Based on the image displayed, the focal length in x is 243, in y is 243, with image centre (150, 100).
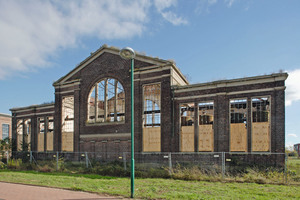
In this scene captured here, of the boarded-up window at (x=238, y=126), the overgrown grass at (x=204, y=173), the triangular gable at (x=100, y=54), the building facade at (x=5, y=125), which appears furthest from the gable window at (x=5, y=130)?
the boarded-up window at (x=238, y=126)

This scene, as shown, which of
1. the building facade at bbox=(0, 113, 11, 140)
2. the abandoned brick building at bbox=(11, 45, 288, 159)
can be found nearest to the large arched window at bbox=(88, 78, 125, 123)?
the abandoned brick building at bbox=(11, 45, 288, 159)

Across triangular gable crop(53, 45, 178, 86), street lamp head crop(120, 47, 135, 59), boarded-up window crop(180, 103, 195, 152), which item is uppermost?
triangular gable crop(53, 45, 178, 86)

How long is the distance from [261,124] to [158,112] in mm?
8026

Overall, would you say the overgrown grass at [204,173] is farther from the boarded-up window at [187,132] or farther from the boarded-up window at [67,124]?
the boarded-up window at [67,124]

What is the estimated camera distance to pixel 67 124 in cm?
2602

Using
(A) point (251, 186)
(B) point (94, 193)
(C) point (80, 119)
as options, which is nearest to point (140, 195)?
(B) point (94, 193)

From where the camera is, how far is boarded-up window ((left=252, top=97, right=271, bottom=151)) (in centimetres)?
1677

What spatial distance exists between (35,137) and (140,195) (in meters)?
21.6

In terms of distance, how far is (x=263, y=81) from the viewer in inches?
669

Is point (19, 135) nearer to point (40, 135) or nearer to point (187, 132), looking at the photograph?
point (40, 135)

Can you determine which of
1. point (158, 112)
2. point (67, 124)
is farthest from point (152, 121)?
point (67, 124)

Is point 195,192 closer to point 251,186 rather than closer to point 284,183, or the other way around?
point 251,186

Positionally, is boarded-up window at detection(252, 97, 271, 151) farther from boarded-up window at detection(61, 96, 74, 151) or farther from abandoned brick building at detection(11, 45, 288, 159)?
boarded-up window at detection(61, 96, 74, 151)

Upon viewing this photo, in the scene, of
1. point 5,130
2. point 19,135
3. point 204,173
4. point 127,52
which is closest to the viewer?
point 127,52
